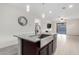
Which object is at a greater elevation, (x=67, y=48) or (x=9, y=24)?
(x=9, y=24)

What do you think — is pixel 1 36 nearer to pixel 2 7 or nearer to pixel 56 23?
pixel 2 7

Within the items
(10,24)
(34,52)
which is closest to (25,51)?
(34,52)

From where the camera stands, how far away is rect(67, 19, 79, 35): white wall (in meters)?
11.1

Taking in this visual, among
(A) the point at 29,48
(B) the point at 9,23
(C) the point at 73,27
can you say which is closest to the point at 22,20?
(B) the point at 9,23

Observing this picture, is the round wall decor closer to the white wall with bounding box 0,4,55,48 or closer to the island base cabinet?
the white wall with bounding box 0,4,55,48

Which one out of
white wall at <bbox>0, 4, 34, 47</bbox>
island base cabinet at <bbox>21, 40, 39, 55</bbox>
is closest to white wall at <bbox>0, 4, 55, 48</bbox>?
white wall at <bbox>0, 4, 34, 47</bbox>

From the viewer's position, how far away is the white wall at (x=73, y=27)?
1110cm

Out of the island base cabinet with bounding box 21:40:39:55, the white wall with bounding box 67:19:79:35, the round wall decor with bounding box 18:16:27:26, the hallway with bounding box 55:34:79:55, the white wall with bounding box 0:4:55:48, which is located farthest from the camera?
the white wall with bounding box 67:19:79:35

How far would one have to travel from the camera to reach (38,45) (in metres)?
2.48

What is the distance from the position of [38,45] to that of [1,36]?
8.07 ft

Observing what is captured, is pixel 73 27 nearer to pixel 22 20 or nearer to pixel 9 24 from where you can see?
pixel 22 20

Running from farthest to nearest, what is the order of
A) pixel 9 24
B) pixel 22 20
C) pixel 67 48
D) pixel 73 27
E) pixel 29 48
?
pixel 73 27
pixel 22 20
pixel 67 48
pixel 9 24
pixel 29 48

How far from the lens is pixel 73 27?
11.2 metres

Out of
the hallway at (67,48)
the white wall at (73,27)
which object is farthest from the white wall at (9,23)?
the white wall at (73,27)
